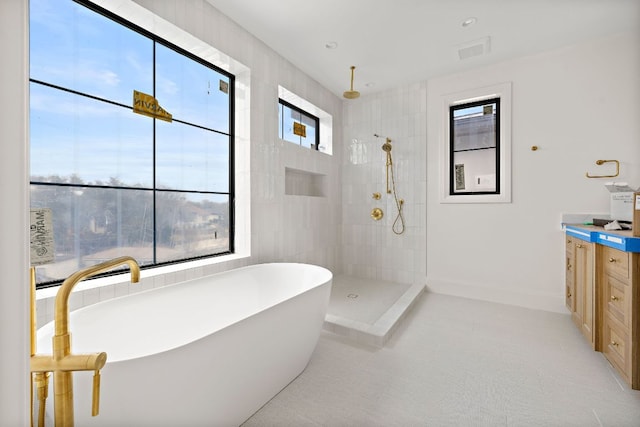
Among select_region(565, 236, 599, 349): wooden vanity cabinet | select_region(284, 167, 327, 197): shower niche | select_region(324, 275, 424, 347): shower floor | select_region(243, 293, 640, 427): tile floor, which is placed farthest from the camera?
select_region(284, 167, 327, 197): shower niche

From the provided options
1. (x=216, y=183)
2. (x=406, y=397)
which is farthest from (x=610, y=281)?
(x=216, y=183)

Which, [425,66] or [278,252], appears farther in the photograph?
[425,66]

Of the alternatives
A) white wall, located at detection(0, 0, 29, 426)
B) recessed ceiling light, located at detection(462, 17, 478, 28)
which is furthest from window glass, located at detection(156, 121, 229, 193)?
recessed ceiling light, located at detection(462, 17, 478, 28)

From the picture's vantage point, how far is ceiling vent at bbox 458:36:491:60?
2566mm

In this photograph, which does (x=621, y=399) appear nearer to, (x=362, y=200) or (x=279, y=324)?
(x=279, y=324)

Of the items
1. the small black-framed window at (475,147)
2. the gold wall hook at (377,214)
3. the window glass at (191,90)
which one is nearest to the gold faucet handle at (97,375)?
the window glass at (191,90)

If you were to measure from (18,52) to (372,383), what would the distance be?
6.31 ft

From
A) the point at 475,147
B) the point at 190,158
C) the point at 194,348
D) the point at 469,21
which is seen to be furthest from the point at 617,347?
the point at 190,158

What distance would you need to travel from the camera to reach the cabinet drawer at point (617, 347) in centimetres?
155

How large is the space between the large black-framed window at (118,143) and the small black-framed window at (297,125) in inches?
32.0

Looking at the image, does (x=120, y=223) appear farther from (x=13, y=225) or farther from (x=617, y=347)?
(x=617, y=347)

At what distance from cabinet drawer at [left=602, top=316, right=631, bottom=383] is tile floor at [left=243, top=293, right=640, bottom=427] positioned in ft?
0.34

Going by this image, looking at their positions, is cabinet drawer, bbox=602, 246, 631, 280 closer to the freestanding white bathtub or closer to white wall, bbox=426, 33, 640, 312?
white wall, bbox=426, 33, 640, 312

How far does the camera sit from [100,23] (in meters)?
1.74
